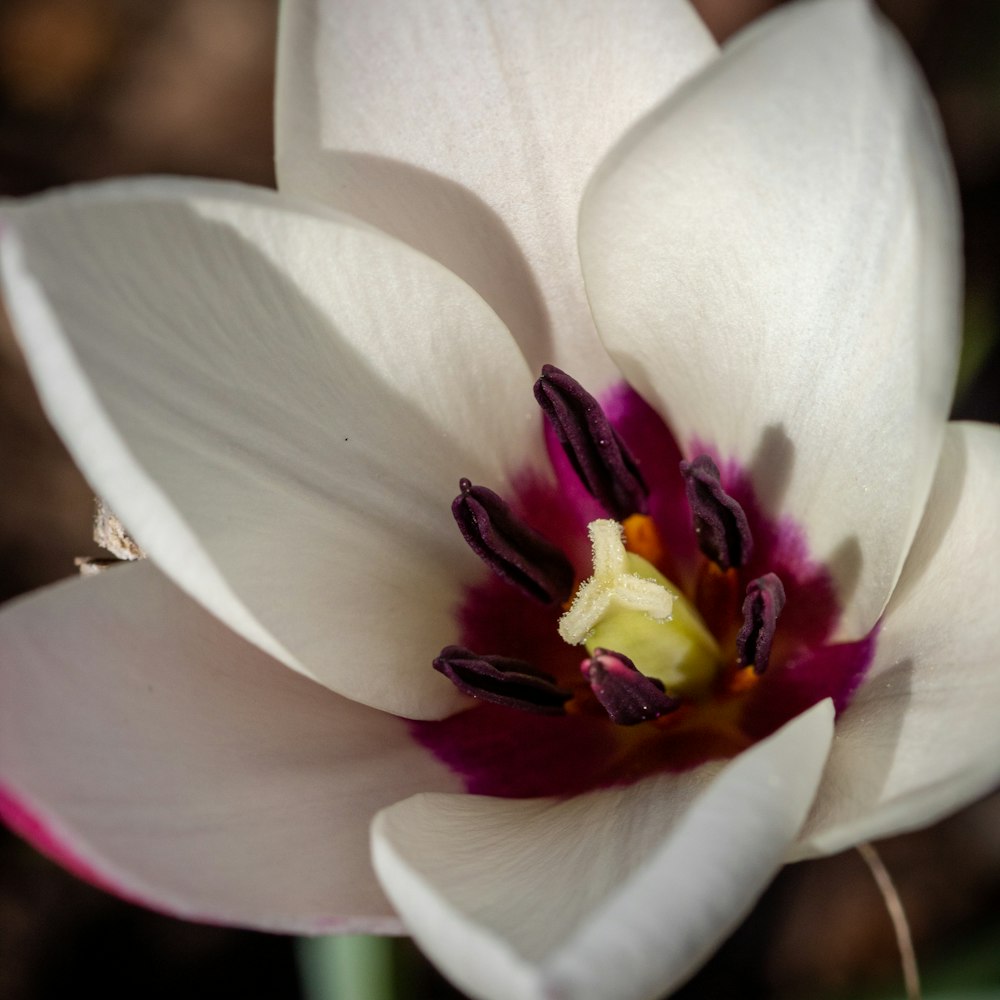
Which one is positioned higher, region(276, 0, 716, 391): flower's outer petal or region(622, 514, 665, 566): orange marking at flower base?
region(276, 0, 716, 391): flower's outer petal

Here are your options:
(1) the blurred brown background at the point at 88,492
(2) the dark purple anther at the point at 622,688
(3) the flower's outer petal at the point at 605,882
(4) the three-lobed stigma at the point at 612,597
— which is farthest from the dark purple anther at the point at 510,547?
(1) the blurred brown background at the point at 88,492

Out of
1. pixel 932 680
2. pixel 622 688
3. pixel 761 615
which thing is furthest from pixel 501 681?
pixel 932 680

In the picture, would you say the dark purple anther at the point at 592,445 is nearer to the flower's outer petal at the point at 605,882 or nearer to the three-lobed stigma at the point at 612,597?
the three-lobed stigma at the point at 612,597

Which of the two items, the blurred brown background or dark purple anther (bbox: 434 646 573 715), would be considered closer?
dark purple anther (bbox: 434 646 573 715)

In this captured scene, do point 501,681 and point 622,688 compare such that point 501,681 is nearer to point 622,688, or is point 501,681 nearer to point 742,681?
point 622,688

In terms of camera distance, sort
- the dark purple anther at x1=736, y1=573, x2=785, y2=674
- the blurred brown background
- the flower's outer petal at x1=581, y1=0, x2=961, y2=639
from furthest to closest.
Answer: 1. the blurred brown background
2. the dark purple anther at x1=736, y1=573, x2=785, y2=674
3. the flower's outer petal at x1=581, y1=0, x2=961, y2=639

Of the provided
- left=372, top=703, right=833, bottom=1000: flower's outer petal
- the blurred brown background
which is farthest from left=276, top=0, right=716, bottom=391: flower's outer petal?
the blurred brown background

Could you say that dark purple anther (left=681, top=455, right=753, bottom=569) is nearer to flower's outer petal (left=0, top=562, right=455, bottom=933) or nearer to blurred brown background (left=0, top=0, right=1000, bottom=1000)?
flower's outer petal (left=0, top=562, right=455, bottom=933)

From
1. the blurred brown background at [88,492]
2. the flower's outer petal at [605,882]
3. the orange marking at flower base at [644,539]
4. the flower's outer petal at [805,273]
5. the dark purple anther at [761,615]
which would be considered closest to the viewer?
the flower's outer petal at [605,882]
